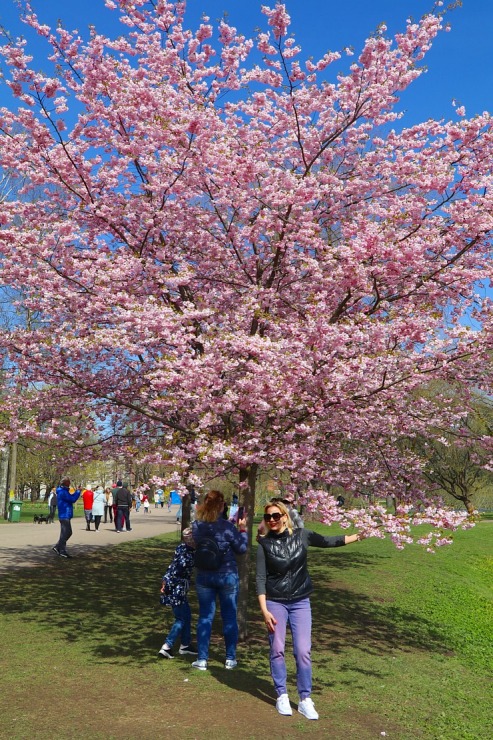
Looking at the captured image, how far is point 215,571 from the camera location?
7434 millimetres

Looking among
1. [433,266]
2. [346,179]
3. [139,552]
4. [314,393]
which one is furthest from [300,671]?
[139,552]

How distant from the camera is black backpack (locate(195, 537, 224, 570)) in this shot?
7379mm

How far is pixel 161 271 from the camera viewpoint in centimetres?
966

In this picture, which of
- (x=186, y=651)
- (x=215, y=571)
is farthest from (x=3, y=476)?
(x=215, y=571)

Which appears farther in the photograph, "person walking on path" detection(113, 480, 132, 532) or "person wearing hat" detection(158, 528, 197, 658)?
"person walking on path" detection(113, 480, 132, 532)

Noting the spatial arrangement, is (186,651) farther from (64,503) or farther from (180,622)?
(64,503)

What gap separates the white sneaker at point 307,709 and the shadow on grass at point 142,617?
542 millimetres

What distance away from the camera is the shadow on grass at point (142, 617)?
8359 mm

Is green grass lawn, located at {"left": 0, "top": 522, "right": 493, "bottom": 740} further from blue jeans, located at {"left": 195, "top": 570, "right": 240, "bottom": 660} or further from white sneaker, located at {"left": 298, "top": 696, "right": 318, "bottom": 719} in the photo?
blue jeans, located at {"left": 195, "top": 570, "right": 240, "bottom": 660}

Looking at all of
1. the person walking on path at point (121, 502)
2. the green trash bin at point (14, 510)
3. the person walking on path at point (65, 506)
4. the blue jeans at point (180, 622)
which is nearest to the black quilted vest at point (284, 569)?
the blue jeans at point (180, 622)

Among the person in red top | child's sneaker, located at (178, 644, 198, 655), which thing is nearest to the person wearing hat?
child's sneaker, located at (178, 644, 198, 655)

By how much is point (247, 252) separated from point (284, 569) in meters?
5.47

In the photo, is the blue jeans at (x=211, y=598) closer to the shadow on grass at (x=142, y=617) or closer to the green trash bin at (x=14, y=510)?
the shadow on grass at (x=142, y=617)

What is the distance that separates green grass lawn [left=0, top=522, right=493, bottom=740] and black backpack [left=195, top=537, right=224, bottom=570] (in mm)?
1122
